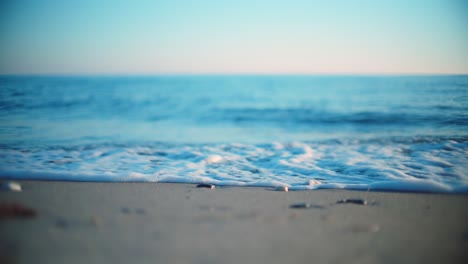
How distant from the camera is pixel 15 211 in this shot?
8.54ft

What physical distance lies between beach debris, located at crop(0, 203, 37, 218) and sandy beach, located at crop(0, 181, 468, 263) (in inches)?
1.5

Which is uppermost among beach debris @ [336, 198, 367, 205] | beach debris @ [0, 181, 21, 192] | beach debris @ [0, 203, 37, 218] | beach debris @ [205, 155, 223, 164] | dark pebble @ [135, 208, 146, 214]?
beach debris @ [0, 203, 37, 218]

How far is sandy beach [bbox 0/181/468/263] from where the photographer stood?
2062 mm

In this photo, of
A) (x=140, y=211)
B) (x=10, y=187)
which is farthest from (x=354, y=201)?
(x=10, y=187)

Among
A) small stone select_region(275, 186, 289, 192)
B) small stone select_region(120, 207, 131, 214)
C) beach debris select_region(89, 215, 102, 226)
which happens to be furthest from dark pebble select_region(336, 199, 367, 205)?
beach debris select_region(89, 215, 102, 226)

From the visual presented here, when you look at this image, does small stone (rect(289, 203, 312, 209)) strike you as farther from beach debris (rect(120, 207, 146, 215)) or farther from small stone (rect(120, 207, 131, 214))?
small stone (rect(120, 207, 131, 214))

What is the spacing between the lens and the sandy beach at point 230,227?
6.77ft

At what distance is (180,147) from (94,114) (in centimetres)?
640

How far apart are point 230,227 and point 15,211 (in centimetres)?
196

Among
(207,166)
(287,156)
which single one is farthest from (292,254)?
(287,156)

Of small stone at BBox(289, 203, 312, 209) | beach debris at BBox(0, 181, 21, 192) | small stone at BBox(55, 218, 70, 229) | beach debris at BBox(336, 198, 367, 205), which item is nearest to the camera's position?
small stone at BBox(55, 218, 70, 229)

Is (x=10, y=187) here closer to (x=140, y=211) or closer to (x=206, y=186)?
(x=140, y=211)

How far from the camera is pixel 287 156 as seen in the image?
5.71 m

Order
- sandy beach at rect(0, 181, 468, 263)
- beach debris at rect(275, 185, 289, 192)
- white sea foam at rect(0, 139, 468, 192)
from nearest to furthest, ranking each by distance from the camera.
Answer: sandy beach at rect(0, 181, 468, 263) → beach debris at rect(275, 185, 289, 192) → white sea foam at rect(0, 139, 468, 192)
